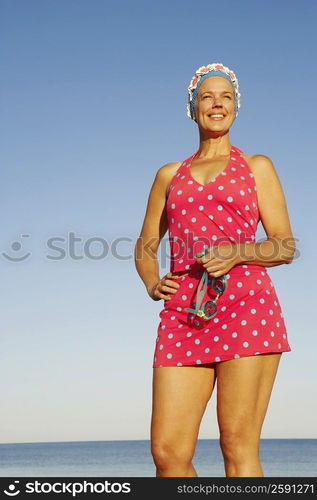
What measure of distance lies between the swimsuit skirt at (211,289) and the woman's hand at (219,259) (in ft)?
0.35

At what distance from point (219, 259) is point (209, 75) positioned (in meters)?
1.19

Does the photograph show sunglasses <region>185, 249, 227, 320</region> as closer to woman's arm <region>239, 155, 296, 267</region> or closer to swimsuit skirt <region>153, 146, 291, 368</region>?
swimsuit skirt <region>153, 146, 291, 368</region>

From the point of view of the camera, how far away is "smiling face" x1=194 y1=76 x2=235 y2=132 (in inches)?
179

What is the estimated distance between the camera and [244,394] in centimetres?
396

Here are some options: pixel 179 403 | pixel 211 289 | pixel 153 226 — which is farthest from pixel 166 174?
pixel 179 403

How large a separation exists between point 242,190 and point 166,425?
129 cm

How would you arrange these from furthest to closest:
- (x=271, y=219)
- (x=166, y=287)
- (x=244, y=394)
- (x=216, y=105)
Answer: (x=216, y=105) < (x=271, y=219) < (x=166, y=287) < (x=244, y=394)

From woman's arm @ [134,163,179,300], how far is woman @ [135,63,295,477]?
138mm

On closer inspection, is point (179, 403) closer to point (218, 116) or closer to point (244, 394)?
point (244, 394)

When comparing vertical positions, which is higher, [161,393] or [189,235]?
[189,235]


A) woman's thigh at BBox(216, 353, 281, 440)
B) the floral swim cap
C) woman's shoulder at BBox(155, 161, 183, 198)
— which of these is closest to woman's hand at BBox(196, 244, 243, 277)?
woman's thigh at BBox(216, 353, 281, 440)

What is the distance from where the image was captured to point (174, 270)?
4.39 m
